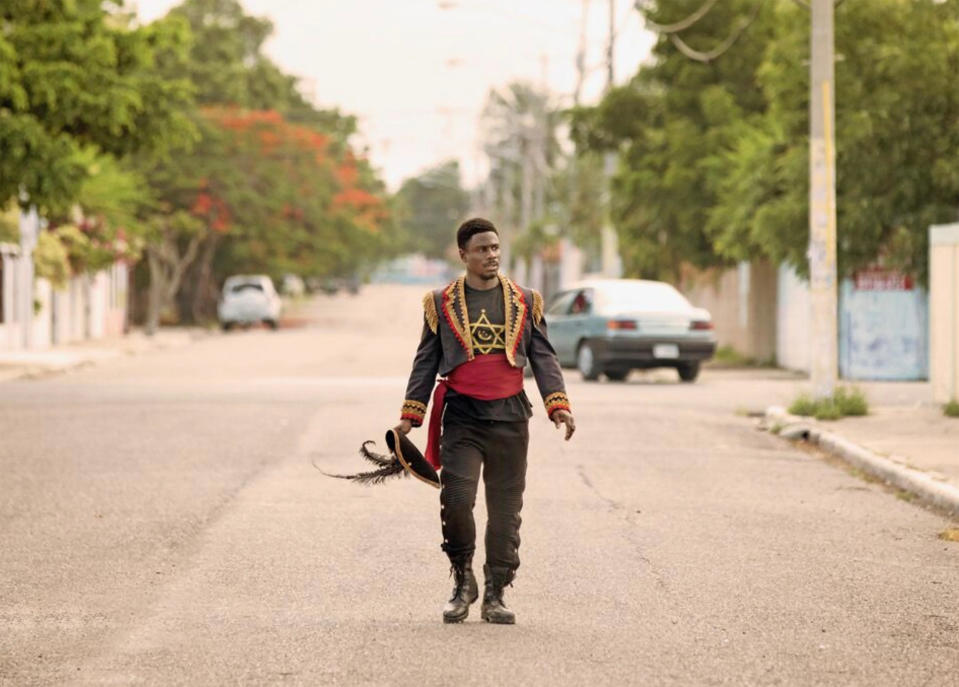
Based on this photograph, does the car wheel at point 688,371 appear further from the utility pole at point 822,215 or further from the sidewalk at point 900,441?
the utility pole at point 822,215

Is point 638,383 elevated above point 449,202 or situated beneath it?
situated beneath

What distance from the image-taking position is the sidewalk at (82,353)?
95.9ft

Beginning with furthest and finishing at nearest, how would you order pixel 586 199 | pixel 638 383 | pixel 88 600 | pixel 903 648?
pixel 586 199
pixel 638 383
pixel 88 600
pixel 903 648

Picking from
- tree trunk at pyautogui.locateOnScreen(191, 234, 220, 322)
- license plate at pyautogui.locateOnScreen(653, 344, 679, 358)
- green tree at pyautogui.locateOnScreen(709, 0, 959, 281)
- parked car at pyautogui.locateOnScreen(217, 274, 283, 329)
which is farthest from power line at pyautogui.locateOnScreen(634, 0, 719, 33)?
tree trunk at pyautogui.locateOnScreen(191, 234, 220, 322)

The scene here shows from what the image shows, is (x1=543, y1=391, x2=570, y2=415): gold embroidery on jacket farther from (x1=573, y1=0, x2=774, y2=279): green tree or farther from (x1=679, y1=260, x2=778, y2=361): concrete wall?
(x1=679, y1=260, x2=778, y2=361): concrete wall

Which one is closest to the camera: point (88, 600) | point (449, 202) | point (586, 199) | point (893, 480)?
point (88, 600)

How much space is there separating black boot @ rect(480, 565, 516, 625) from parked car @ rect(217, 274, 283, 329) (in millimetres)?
44361

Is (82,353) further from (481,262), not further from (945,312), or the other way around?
(481,262)

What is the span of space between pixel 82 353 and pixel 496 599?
29.6 metres

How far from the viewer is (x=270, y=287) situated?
172ft

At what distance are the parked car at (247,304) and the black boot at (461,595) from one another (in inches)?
1745

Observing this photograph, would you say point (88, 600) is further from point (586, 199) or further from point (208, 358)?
point (586, 199)

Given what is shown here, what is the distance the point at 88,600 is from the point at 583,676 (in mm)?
2691

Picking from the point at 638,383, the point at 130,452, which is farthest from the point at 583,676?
the point at 638,383
